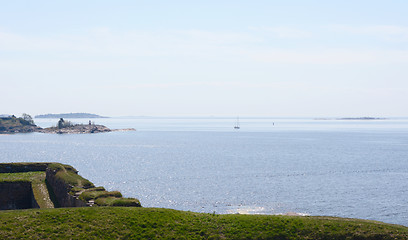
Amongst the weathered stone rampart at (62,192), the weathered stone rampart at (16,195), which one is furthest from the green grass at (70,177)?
the weathered stone rampart at (16,195)

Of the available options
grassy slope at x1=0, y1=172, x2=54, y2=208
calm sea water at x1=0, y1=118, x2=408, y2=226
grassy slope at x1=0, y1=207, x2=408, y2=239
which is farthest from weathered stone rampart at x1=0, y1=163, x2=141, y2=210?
calm sea water at x1=0, y1=118, x2=408, y2=226

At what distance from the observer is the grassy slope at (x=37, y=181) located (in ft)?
157

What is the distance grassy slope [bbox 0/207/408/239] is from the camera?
29.5 metres

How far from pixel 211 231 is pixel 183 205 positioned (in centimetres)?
3872

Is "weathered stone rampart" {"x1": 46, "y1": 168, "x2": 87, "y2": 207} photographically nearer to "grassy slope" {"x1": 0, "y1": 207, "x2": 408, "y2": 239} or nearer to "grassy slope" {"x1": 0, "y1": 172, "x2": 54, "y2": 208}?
"grassy slope" {"x1": 0, "y1": 172, "x2": 54, "y2": 208}

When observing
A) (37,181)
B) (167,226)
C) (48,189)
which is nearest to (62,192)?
(48,189)

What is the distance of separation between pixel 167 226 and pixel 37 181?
31.1 m

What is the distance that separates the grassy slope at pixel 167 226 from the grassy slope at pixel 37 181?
1591 centimetres

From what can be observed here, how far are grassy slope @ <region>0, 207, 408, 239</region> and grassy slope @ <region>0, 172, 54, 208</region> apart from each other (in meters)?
15.9

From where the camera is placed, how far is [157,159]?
143m

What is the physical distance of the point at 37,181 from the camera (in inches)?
2178

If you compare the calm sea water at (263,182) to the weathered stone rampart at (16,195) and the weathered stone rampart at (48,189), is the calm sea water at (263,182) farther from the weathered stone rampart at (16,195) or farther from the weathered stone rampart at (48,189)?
the weathered stone rampart at (16,195)

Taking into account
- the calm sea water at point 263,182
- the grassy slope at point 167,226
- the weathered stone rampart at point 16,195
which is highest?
the grassy slope at point 167,226

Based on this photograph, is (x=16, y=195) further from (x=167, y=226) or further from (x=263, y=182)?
(x=263, y=182)
